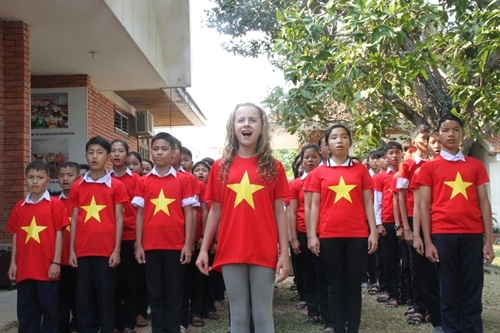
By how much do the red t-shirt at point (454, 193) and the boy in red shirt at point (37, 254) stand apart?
3309mm

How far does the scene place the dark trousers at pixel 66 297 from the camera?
5.73 meters

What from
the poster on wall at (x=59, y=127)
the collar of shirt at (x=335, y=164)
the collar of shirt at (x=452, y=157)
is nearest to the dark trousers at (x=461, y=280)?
the collar of shirt at (x=452, y=157)

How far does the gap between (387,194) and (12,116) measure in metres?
5.12

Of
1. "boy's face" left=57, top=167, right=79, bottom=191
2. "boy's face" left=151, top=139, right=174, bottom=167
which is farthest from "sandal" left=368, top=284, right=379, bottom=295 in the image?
"boy's face" left=57, top=167, right=79, bottom=191

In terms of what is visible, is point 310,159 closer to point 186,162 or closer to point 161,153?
point 186,162

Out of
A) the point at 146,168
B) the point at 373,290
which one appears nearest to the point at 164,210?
the point at 146,168

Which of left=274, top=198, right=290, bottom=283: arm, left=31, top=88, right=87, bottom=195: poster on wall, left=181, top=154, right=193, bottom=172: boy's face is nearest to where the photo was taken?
left=274, top=198, right=290, bottom=283: arm

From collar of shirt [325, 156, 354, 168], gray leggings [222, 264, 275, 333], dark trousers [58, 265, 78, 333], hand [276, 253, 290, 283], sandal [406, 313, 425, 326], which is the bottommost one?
sandal [406, 313, 425, 326]

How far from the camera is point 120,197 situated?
537 centimetres

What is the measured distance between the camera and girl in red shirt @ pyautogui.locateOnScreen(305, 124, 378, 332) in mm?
4906

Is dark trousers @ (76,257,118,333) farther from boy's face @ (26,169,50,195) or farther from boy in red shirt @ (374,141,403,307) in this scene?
boy in red shirt @ (374,141,403,307)

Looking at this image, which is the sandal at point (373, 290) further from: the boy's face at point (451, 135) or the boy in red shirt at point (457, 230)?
the boy's face at point (451, 135)

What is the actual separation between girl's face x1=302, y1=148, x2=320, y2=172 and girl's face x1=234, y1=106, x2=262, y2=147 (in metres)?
2.90

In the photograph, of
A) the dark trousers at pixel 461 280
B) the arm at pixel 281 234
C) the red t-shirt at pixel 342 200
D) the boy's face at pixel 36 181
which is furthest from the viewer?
the boy's face at pixel 36 181
